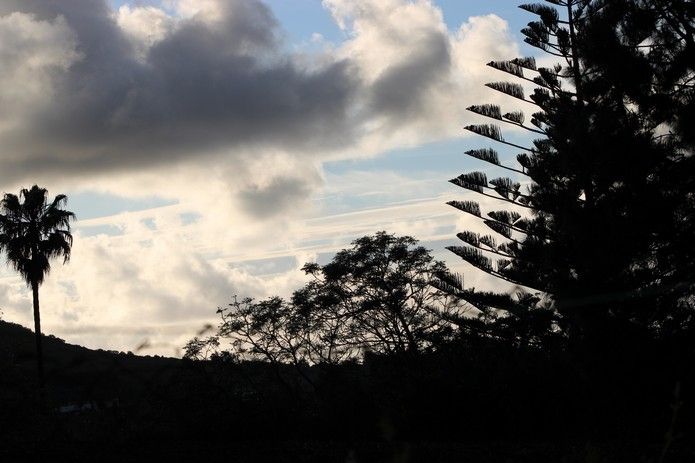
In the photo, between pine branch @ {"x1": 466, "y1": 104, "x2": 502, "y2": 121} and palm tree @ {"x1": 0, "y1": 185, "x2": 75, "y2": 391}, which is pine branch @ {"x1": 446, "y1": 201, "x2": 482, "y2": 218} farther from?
palm tree @ {"x1": 0, "y1": 185, "x2": 75, "y2": 391}

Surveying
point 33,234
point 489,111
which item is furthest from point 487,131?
point 33,234

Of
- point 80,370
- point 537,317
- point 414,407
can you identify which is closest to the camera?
point 80,370

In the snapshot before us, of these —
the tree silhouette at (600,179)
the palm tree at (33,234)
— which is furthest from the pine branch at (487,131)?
the palm tree at (33,234)

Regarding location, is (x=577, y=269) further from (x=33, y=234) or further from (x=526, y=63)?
(x=33, y=234)

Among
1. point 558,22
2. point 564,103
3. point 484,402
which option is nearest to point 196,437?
point 484,402

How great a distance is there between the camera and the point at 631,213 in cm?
2258

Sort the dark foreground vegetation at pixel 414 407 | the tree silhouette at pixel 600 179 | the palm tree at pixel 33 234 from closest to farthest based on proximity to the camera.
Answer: the dark foreground vegetation at pixel 414 407 < the tree silhouette at pixel 600 179 < the palm tree at pixel 33 234

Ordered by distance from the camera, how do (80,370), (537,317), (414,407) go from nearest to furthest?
(80,370) → (414,407) → (537,317)

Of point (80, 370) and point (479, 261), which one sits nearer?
point (80, 370)

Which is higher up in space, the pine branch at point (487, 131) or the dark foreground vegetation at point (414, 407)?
the pine branch at point (487, 131)

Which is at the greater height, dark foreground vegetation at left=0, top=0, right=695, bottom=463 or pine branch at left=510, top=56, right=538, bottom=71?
pine branch at left=510, top=56, right=538, bottom=71

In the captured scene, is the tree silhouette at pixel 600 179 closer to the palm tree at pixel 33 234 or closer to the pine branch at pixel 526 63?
the pine branch at pixel 526 63

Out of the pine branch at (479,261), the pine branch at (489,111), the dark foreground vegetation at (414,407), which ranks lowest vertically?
the dark foreground vegetation at (414,407)

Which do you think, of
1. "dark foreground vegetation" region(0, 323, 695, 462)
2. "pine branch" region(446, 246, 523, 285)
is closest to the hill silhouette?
"dark foreground vegetation" region(0, 323, 695, 462)
